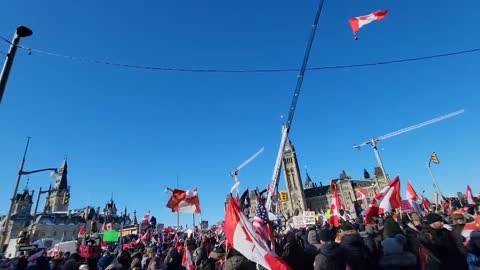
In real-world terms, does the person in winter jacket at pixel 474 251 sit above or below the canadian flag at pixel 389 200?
below

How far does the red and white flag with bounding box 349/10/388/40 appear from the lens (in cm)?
1074

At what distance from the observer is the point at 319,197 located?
138 metres

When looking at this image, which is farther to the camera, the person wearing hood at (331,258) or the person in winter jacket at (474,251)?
the person in winter jacket at (474,251)

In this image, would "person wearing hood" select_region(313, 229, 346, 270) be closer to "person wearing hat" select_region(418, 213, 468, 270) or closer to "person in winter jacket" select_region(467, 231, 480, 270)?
"person wearing hat" select_region(418, 213, 468, 270)

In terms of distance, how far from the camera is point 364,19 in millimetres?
10977

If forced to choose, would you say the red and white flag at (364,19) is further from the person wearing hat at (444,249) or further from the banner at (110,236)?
the banner at (110,236)

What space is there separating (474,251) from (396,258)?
3.29m

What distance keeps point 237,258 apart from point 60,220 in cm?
10862

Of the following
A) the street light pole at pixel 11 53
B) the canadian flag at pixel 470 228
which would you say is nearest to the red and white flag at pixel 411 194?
the canadian flag at pixel 470 228

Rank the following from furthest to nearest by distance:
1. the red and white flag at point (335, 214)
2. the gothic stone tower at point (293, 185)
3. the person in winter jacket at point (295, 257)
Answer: the gothic stone tower at point (293, 185), the red and white flag at point (335, 214), the person in winter jacket at point (295, 257)

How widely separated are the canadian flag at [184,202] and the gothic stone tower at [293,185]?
358ft

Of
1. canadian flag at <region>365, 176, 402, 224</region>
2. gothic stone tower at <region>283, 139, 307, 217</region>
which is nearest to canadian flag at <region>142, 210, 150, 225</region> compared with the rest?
canadian flag at <region>365, 176, 402, 224</region>

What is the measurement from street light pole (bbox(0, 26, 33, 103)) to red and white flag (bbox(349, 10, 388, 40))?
10.8 m

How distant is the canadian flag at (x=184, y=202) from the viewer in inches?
708
